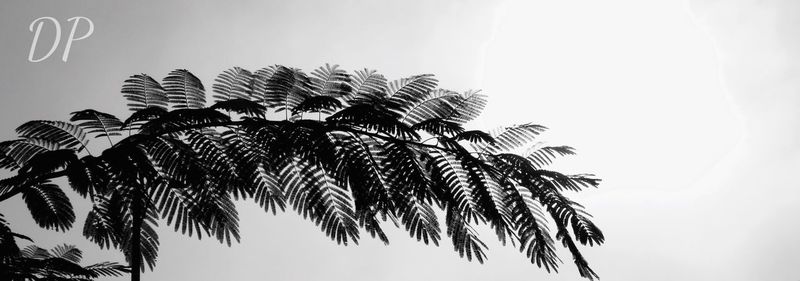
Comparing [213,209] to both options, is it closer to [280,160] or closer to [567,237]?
[280,160]

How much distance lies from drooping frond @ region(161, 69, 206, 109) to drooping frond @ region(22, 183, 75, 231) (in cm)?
58

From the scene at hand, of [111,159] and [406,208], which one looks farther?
[406,208]

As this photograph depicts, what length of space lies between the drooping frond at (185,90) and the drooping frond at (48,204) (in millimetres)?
577

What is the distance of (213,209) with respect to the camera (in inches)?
98.9

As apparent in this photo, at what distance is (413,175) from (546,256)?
2.01ft

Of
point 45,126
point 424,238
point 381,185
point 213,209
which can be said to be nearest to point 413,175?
point 381,185

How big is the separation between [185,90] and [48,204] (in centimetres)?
71

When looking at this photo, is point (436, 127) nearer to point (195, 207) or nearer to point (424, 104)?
point (424, 104)

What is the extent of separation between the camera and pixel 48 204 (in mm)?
2547

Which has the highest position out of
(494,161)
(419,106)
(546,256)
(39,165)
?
(419,106)

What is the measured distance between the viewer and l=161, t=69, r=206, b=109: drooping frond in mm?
2756

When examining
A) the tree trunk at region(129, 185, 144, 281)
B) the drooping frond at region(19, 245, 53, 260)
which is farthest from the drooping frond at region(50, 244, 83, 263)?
the tree trunk at region(129, 185, 144, 281)

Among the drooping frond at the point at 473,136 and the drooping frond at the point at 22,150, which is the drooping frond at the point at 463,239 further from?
the drooping frond at the point at 22,150

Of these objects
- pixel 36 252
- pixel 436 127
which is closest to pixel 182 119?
pixel 436 127
